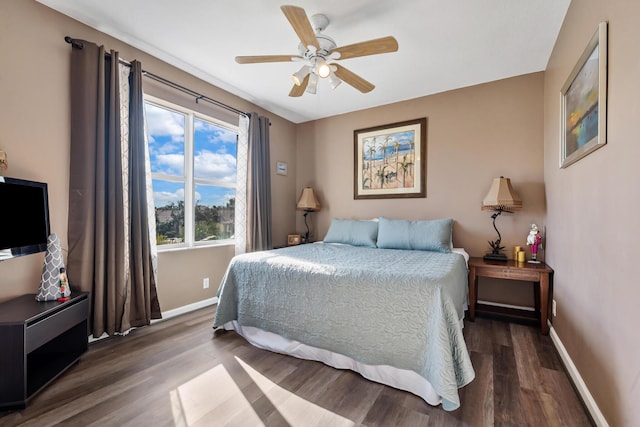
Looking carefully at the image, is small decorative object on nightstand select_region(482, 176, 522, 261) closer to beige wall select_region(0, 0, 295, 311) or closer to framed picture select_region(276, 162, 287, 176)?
framed picture select_region(276, 162, 287, 176)

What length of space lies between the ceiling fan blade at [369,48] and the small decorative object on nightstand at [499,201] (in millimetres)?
1857

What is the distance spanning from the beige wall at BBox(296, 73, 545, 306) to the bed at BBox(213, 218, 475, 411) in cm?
82

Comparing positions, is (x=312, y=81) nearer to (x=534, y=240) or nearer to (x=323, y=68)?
(x=323, y=68)

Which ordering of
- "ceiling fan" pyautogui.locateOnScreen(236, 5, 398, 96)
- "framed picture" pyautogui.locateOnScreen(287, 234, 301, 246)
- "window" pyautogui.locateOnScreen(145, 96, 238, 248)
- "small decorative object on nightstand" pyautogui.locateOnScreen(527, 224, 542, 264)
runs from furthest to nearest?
"framed picture" pyautogui.locateOnScreen(287, 234, 301, 246), "window" pyautogui.locateOnScreen(145, 96, 238, 248), "small decorative object on nightstand" pyautogui.locateOnScreen(527, 224, 542, 264), "ceiling fan" pyautogui.locateOnScreen(236, 5, 398, 96)

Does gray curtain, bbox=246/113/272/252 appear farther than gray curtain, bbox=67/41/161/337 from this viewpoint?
Yes

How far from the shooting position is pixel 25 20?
200 centimetres

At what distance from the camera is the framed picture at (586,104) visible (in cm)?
147

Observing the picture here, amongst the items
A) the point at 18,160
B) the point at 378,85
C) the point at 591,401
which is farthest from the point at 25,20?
the point at 591,401

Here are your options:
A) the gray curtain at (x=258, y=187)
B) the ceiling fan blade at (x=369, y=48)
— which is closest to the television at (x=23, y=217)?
the gray curtain at (x=258, y=187)

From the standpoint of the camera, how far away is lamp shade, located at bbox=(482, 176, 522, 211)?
114 inches

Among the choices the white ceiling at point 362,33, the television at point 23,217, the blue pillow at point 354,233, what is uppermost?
the white ceiling at point 362,33

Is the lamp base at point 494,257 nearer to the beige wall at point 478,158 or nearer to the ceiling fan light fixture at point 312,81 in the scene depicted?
the beige wall at point 478,158

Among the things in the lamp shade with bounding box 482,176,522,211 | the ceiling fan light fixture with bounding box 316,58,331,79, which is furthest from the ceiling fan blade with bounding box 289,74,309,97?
the lamp shade with bounding box 482,176,522,211

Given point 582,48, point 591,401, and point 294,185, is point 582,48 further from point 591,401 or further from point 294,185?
point 294,185
